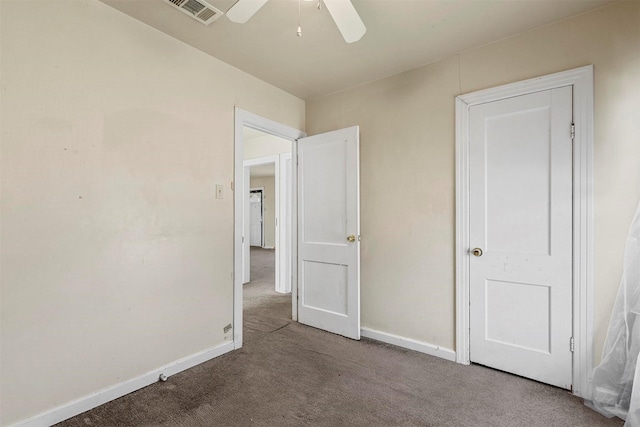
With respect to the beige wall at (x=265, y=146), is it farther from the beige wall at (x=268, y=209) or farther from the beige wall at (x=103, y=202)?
the beige wall at (x=268, y=209)

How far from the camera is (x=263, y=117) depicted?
9.82ft

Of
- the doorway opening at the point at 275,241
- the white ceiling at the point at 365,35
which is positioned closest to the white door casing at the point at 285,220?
the doorway opening at the point at 275,241

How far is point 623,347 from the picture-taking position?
185cm

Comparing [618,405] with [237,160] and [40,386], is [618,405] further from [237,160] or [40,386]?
[40,386]

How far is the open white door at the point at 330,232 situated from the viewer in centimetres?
296

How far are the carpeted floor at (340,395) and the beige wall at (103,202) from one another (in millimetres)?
287

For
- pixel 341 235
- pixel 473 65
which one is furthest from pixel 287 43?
pixel 341 235

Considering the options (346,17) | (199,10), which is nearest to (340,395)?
(346,17)

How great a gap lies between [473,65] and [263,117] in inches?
71.1

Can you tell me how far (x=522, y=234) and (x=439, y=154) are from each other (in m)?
0.85

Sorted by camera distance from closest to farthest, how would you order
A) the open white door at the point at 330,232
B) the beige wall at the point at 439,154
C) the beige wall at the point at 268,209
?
the beige wall at the point at 439,154
the open white door at the point at 330,232
the beige wall at the point at 268,209

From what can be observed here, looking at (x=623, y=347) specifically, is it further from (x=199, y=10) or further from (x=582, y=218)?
(x=199, y=10)

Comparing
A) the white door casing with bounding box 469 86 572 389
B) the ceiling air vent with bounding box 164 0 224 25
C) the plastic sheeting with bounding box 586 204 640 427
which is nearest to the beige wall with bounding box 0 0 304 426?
the ceiling air vent with bounding box 164 0 224 25

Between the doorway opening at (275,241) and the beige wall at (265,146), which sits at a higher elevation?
the beige wall at (265,146)
